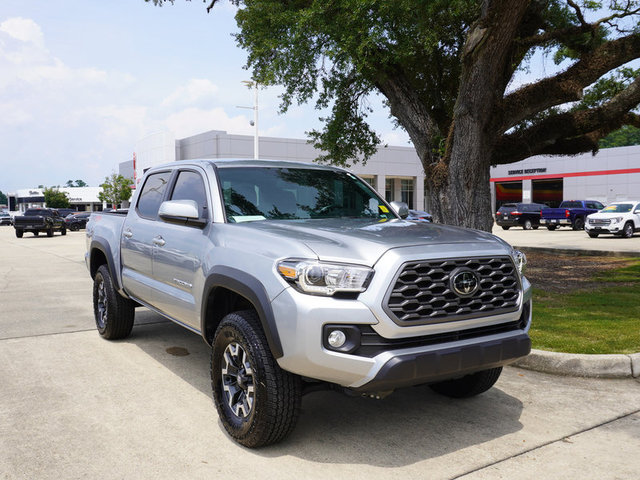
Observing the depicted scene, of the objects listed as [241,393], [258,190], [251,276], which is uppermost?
[258,190]

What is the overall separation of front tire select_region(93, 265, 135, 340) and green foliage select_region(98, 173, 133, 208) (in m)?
69.1

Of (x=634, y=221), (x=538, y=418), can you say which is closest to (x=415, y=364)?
(x=538, y=418)

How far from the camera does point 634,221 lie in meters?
26.4

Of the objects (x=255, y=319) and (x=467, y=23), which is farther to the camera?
(x=467, y=23)

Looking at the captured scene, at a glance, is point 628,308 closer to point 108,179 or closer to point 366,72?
point 366,72

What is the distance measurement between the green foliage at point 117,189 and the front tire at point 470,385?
7220cm

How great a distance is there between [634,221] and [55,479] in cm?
2819

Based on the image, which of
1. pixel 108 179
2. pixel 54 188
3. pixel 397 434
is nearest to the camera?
pixel 397 434

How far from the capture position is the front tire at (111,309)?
625cm

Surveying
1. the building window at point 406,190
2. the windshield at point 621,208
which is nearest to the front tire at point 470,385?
the windshield at point 621,208

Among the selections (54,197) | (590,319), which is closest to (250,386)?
(590,319)

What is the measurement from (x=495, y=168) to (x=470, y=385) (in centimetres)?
4825

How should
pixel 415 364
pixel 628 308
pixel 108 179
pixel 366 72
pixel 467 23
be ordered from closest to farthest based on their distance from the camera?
pixel 415 364 < pixel 628 308 < pixel 366 72 < pixel 467 23 < pixel 108 179

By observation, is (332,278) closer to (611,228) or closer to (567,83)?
(567,83)
